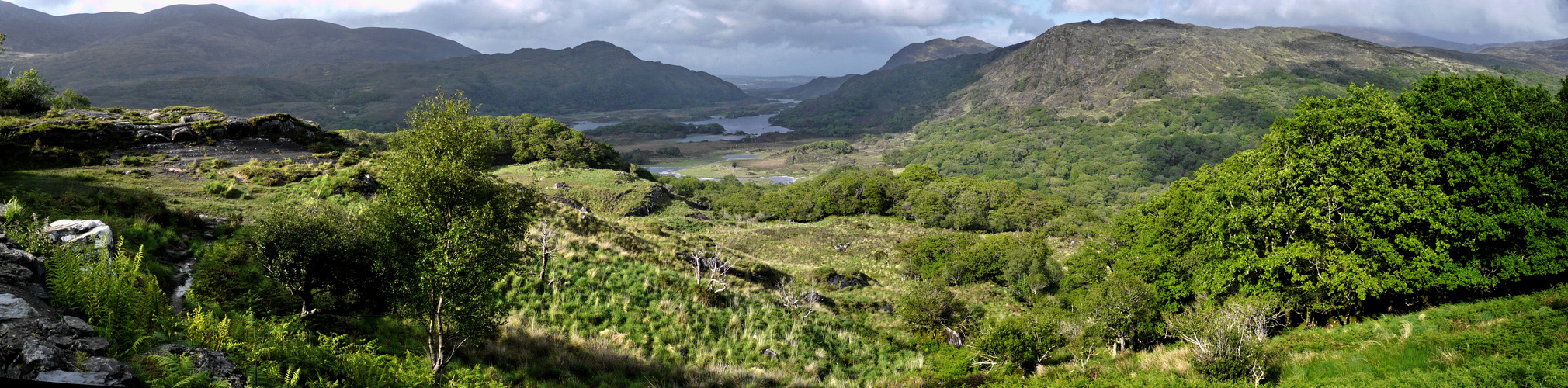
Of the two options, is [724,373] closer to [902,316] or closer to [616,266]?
[616,266]

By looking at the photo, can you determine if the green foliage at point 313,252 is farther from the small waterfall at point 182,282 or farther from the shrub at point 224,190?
the shrub at point 224,190

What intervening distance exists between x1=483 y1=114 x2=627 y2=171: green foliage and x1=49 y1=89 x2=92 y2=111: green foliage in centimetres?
2732

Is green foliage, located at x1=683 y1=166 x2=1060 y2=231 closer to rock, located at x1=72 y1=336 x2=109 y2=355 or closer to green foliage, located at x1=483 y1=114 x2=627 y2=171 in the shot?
green foliage, located at x1=483 y1=114 x2=627 y2=171

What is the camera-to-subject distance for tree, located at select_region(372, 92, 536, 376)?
31.1ft

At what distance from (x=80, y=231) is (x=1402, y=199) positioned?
29358 mm

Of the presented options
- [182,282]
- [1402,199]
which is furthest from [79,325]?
[1402,199]

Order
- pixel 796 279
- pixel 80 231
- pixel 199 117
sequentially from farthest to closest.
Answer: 1. pixel 199 117
2. pixel 796 279
3. pixel 80 231

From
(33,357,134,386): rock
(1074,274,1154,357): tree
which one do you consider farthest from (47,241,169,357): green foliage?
(1074,274,1154,357): tree

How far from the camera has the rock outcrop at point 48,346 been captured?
452cm

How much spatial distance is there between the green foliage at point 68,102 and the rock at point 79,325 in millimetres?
45175

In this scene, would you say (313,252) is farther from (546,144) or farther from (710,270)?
(546,144)

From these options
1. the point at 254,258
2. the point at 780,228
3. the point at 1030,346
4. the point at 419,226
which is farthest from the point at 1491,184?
the point at 780,228

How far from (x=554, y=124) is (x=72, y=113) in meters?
44.3

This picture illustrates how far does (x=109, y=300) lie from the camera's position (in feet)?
20.1
